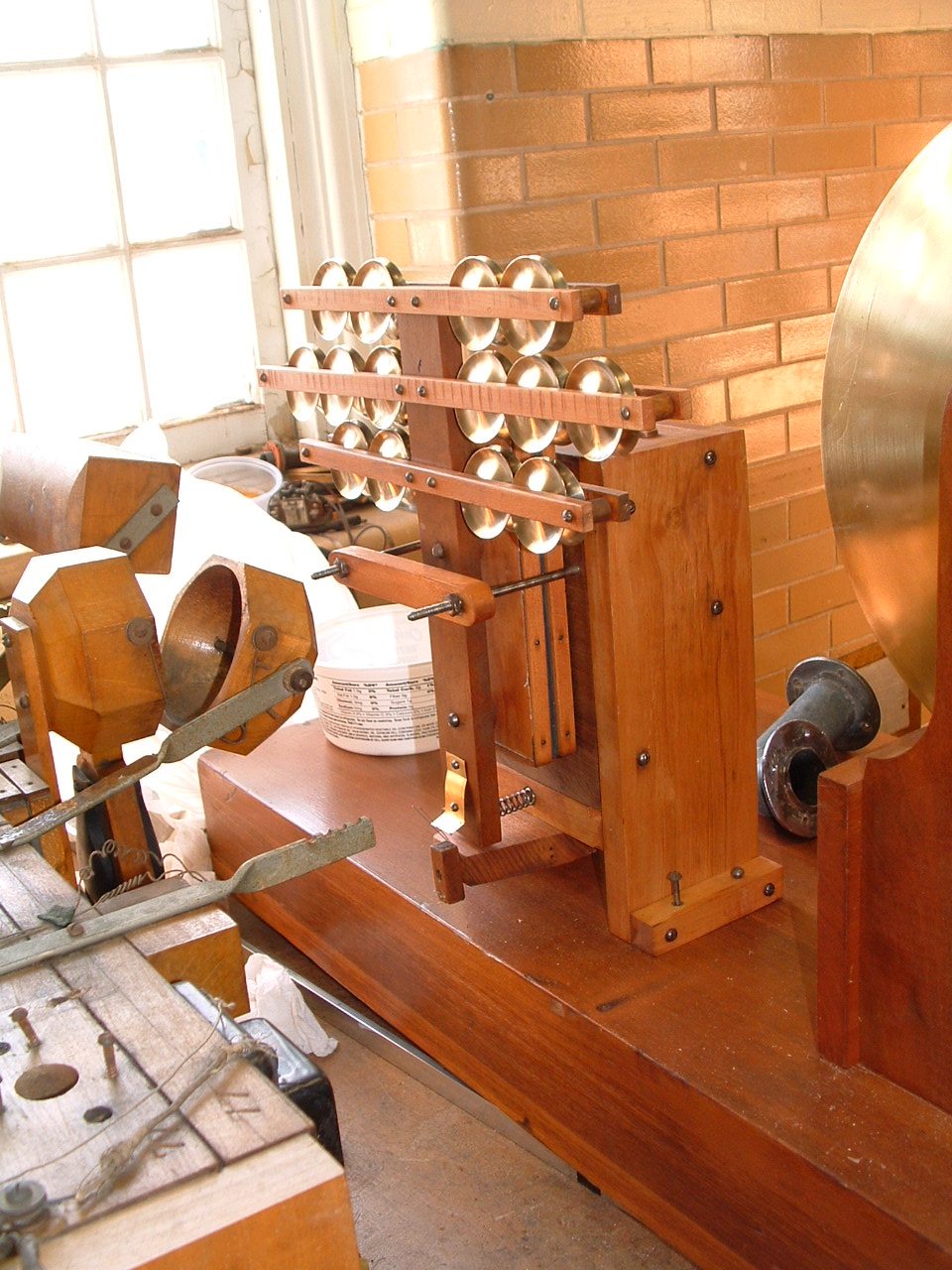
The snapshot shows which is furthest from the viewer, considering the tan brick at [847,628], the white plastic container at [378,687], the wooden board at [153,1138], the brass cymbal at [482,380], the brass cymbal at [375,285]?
the tan brick at [847,628]

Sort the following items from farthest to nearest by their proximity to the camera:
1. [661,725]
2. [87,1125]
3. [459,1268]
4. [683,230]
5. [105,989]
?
[683,230] → [661,725] → [459,1268] → [105,989] → [87,1125]

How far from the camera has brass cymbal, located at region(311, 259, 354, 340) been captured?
176 centimetres

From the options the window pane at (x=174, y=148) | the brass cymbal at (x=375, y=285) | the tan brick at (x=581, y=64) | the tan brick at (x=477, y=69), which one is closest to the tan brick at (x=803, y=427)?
the tan brick at (x=581, y=64)

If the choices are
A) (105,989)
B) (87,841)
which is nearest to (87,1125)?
(105,989)

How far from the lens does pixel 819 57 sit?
290 centimetres

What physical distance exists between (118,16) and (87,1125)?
89.5 inches

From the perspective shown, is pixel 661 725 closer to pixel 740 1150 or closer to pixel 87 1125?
pixel 740 1150

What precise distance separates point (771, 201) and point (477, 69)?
2.64 feet

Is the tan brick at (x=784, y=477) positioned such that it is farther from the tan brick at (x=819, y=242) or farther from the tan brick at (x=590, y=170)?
the tan brick at (x=590, y=170)

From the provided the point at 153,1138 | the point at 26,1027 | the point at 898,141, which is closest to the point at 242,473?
the point at 898,141

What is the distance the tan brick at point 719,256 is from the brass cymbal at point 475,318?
1285 mm

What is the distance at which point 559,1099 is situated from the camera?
1.57 metres

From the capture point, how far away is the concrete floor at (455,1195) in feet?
4.79

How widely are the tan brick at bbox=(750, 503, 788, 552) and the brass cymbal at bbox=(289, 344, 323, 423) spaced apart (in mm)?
1360
